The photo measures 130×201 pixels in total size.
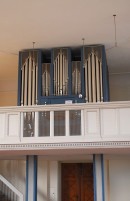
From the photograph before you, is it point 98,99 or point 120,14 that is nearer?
point 120,14

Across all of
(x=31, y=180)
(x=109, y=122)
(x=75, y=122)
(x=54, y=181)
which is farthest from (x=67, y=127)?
(x=54, y=181)

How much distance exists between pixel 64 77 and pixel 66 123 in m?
2.57

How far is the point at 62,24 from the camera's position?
9.60 m

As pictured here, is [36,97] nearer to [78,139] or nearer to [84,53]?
[84,53]

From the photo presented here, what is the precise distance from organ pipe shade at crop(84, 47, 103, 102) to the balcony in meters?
2.06

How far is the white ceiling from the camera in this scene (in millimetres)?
8625

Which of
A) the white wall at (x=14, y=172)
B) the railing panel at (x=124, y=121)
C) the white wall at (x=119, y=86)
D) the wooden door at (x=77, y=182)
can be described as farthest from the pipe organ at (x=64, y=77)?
the wooden door at (x=77, y=182)

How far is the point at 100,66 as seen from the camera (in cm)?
1066

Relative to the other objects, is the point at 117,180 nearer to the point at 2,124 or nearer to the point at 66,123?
the point at 66,123

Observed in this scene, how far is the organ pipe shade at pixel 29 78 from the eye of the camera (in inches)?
422

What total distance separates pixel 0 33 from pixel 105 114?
4050 millimetres

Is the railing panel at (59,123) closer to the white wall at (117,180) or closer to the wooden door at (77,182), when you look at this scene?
the white wall at (117,180)

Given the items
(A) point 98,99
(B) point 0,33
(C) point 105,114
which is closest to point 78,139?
(C) point 105,114

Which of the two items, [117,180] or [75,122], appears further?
[117,180]
